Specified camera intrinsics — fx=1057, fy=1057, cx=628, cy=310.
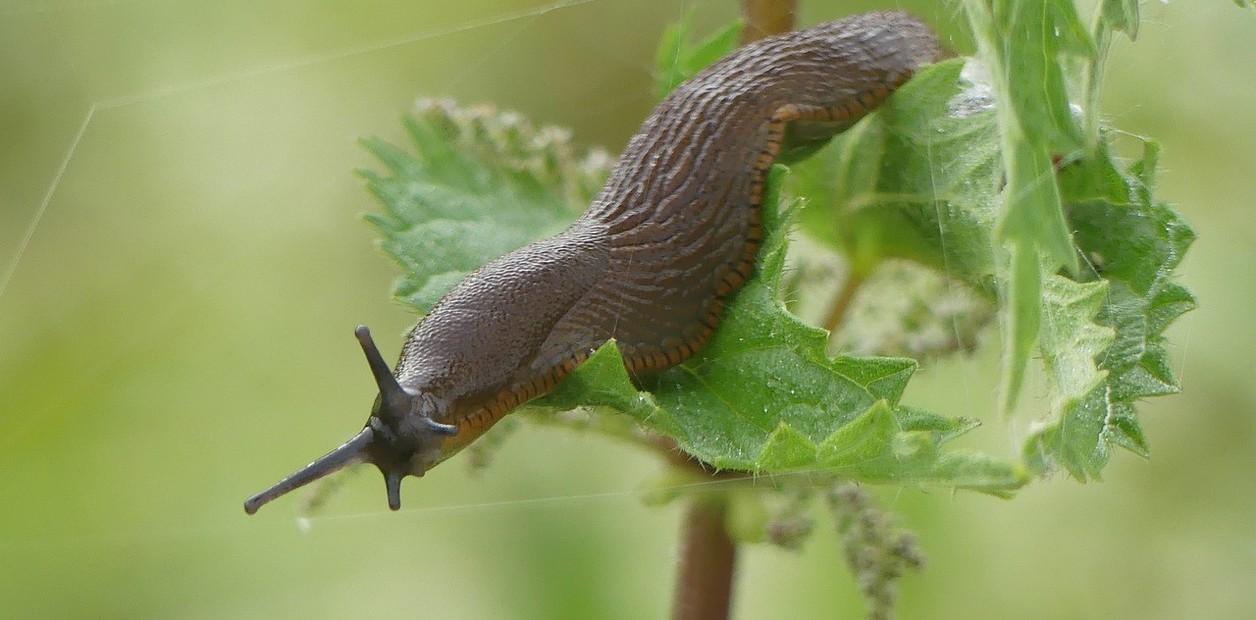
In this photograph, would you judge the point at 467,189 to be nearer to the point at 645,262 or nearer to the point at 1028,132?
Result: the point at 645,262

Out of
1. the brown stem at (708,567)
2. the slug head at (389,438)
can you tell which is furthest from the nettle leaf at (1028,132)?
the brown stem at (708,567)

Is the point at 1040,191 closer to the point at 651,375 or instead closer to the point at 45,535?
the point at 651,375

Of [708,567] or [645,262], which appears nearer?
[645,262]

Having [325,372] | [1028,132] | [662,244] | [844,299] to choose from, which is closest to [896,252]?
[844,299]

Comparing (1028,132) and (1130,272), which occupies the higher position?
(1028,132)

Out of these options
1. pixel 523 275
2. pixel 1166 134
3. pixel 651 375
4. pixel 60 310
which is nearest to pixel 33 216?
pixel 60 310

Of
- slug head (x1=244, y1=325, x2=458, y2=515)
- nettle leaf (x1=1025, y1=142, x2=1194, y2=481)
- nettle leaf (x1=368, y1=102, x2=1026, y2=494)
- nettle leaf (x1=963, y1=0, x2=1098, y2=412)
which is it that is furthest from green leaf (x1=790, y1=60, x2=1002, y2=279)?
slug head (x1=244, y1=325, x2=458, y2=515)

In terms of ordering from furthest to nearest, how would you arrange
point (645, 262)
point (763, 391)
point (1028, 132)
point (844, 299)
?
1. point (844, 299)
2. point (645, 262)
3. point (763, 391)
4. point (1028, 132)

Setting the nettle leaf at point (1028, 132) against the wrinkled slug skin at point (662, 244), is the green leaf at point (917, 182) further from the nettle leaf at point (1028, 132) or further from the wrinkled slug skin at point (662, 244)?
the nettle leaf at point (1028, 132)
